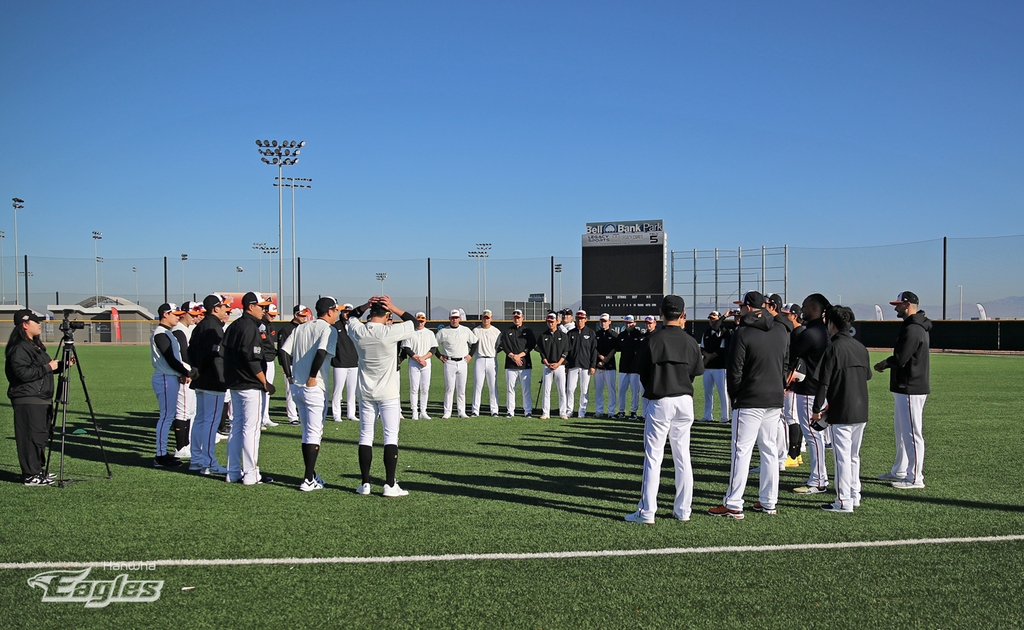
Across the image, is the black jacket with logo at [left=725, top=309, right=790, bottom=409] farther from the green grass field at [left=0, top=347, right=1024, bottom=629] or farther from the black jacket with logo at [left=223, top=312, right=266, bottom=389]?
the black jacket with logo at [left=223, top=312, right=266, bottom=389]

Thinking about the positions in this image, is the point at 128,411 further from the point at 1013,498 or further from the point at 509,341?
the point at 1013,498

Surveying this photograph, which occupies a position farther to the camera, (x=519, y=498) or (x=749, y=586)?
(x=519, y=498)

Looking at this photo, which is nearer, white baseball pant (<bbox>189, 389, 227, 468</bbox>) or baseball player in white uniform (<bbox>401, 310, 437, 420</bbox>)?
white baseball pant (<bbox>189, 389, 227, 468</bbox>)

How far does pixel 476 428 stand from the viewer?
12.3m

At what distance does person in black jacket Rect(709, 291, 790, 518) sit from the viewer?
6.36 metres

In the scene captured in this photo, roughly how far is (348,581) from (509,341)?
31.5 ft

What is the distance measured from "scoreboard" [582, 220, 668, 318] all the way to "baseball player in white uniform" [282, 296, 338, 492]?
→ 21.4 meters

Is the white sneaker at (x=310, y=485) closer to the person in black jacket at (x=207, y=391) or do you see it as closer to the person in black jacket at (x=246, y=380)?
the person in black jacket at (x=246, y=380)

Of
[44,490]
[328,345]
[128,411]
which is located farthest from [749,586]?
[128,411]

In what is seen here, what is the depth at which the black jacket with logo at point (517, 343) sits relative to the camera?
14289 millimetres

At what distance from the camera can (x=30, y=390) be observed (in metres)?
7.59

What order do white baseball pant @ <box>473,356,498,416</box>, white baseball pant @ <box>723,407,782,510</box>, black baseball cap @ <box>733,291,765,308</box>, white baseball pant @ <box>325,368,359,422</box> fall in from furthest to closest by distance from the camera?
white baseball pant @ <box>473,356,498,416</box> < white baseball pant @ <box>325,368,359,422</box> < black baseball cap @ <box>733,291,765,308</box> < white baseball pant @ <box>723,407,782,510</box>

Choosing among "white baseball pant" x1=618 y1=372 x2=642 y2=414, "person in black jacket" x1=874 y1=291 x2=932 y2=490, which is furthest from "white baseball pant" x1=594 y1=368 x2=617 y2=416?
"person in black jacket" x1=874 y1=291 x2=932 y2=490

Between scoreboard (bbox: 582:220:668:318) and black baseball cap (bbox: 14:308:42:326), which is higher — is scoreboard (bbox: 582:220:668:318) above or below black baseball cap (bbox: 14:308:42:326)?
above
